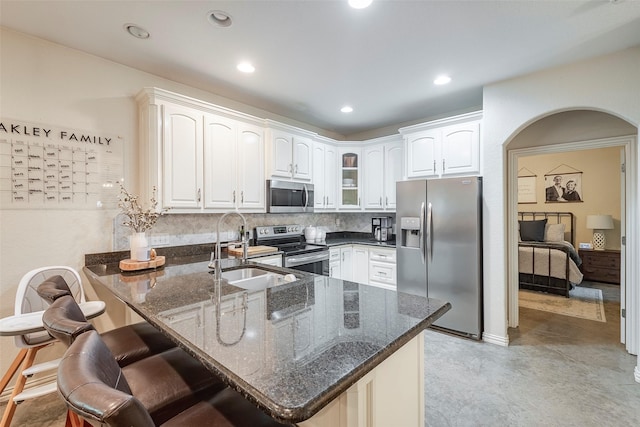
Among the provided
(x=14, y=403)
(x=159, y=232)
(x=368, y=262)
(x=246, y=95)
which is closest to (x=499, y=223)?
(x=368, y=262)

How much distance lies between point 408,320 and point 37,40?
3.21 m

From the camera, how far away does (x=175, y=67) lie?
2.58 meters

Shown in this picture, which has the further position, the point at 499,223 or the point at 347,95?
the point at 347,95

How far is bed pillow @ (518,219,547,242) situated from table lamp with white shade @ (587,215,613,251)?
662 mm

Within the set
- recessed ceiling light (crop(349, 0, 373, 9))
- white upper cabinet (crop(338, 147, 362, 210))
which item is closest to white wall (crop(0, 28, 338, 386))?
recessed ceiling light (crop(349, 0, 373, 9))

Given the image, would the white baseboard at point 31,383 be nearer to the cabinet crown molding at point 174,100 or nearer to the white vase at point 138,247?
the white vase at point 138,247

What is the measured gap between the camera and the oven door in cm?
320

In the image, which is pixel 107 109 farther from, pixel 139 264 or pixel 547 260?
pixel 547 260

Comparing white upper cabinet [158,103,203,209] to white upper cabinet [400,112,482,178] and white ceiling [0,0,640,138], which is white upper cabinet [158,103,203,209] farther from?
white upper cabinet [400,112,482,178]

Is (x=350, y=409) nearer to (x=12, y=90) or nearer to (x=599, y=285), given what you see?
(x=12, y=90)

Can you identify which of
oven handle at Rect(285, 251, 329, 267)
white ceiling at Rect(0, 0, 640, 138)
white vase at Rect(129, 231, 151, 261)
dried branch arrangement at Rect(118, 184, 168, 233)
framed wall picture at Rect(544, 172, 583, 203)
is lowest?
oven handle at Rect(285, 251, 329, 267)

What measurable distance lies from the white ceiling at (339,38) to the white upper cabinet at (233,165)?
47 cm

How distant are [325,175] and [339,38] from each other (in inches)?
84.4

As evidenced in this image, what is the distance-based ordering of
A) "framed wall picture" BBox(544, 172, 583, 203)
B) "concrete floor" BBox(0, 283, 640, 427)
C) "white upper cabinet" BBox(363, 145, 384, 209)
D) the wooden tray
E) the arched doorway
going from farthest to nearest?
1. "framed wall picture" BBox(544, 172, 583, 203)
2. "white upper cabinet" BBox(363, 145, 384, 209)
3. the arched doorway
4. the wooden tray
5. "concrete floor" BBox(0, 283, 640, 427)
